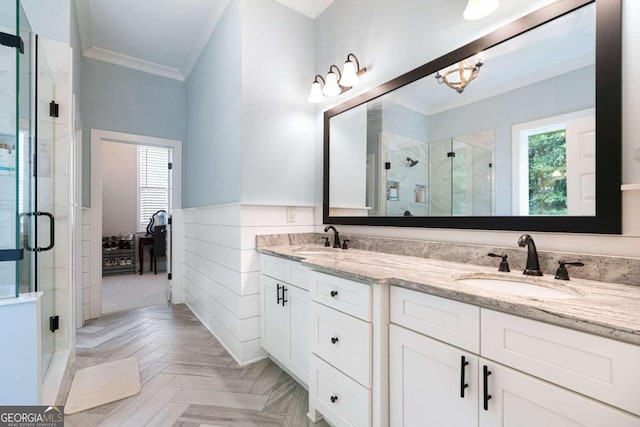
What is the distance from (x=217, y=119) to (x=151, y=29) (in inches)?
47.1

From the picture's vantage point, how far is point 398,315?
1.20 m

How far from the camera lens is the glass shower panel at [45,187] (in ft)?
6.07

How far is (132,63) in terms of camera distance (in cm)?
341

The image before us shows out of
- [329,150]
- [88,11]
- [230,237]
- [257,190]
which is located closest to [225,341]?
[230,237]

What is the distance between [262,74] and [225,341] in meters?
2.22

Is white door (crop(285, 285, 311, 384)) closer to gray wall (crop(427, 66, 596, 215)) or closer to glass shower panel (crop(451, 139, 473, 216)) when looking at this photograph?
glass shower panel (crop(451, 139, 473, 216))

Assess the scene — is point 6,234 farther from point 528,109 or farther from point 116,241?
point 116,241

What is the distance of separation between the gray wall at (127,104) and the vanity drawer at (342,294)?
295 centimetres

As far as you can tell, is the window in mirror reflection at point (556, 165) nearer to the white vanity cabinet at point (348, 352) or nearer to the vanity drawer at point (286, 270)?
the white vanity cabinet at point (348, 352)

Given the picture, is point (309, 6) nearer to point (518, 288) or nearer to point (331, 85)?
point (331, 85)

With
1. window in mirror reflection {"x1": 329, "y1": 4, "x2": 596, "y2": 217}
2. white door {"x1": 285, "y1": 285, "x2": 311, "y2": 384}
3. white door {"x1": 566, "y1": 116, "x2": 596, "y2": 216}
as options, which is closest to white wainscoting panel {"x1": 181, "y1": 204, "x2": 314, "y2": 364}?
white door {"x1": 285, "y1": 285, "x2": 311, "y2": 384}

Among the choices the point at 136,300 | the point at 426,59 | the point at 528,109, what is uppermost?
the point at 426,59

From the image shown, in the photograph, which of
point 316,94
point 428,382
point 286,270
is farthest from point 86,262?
point 428,382

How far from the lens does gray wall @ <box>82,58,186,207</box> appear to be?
3.17m
